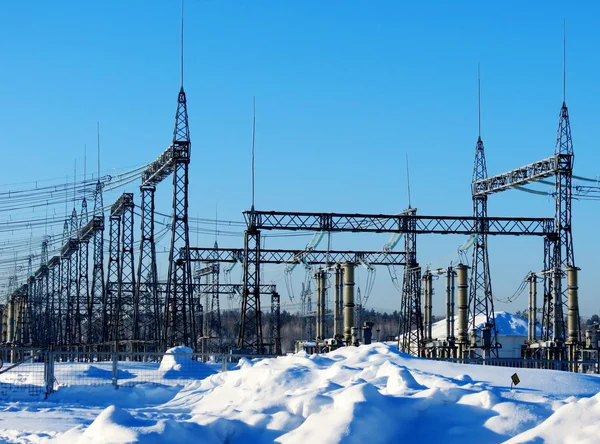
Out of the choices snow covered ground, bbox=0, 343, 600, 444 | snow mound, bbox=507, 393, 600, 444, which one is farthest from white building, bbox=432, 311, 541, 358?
snow mound, bbox=507, 393, 600, 444

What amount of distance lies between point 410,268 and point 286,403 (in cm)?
4102

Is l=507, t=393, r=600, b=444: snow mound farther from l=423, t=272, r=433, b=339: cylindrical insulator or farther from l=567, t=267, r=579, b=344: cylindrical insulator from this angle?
l=423, t=272, r=433, b=339: cylindrical insulator

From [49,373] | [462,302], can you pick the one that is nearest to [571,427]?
[49,373]

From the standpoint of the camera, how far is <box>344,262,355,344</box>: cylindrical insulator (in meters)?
43.9

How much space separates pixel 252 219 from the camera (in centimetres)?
4612

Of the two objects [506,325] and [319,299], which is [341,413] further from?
[506,325]

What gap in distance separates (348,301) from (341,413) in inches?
1210

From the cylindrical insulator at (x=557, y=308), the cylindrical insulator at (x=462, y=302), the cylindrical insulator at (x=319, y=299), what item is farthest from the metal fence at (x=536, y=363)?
the cylindrical insulator at (x=319, y=299)

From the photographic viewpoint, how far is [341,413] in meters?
13.2

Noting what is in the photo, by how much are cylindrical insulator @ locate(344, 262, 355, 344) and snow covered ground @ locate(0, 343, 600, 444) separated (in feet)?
74.7

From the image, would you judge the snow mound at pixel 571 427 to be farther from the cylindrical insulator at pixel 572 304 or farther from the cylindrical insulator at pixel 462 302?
the cylindrical insulator at pixel 572 304

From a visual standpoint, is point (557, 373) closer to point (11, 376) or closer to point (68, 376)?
point (68, 376)

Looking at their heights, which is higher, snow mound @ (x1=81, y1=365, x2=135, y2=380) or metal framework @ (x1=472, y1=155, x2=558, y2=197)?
metal framework @ (x1=472, y1=155, x2=558, y2=197)

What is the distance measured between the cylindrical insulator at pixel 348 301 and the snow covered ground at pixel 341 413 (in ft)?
74.7
